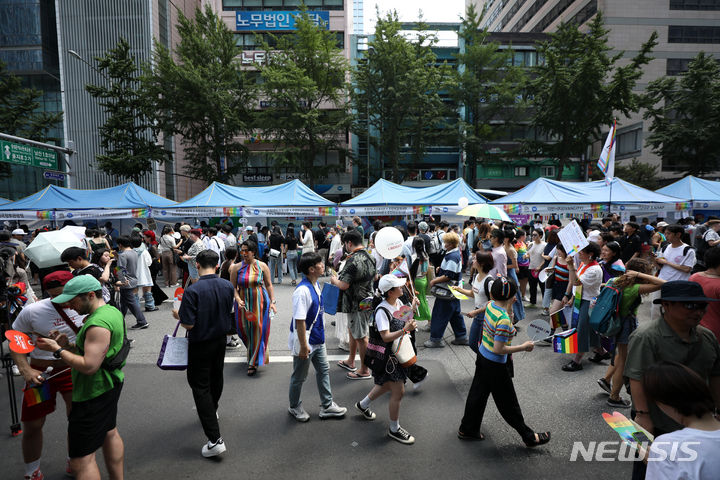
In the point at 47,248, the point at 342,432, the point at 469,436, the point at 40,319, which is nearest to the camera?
the point at 40,319

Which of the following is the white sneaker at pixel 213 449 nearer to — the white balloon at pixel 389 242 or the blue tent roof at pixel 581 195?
the white balloon at pixel 389 242

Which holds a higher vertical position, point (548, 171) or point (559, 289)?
point (548, 171)

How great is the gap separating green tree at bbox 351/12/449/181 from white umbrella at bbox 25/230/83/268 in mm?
23801

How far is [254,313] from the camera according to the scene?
520cm

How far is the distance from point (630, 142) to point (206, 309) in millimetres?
44963

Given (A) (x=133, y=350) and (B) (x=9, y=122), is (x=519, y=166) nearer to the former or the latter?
(A) (x=133, y=350)

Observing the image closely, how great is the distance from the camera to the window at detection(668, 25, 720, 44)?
36.5m

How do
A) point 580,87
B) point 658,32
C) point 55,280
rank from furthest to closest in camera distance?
point 658,32, point 580,87, point 55,280

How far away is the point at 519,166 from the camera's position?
36.4m

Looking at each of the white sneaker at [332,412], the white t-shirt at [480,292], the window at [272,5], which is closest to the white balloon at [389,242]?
the white t-shirt at [480,292]

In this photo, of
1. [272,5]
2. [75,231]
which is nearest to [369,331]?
[75,231]

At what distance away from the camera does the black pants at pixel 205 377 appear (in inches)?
135

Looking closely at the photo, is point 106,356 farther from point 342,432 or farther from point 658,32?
point 658,32

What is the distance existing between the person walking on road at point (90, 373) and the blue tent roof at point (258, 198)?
11.7 m
